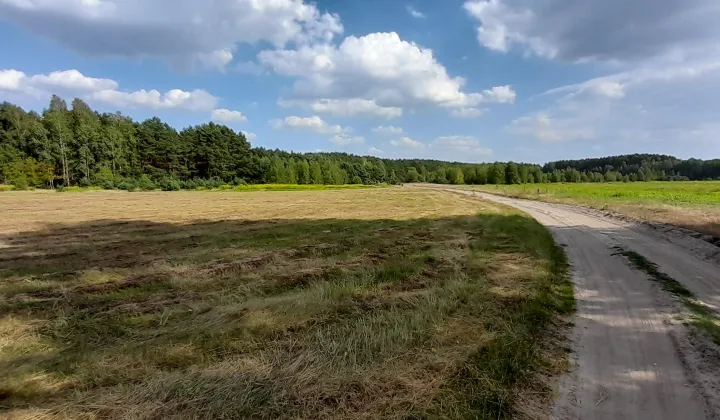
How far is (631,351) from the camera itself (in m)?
6.02

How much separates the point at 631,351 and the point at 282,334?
5.86m

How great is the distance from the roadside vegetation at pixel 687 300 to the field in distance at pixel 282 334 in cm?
228

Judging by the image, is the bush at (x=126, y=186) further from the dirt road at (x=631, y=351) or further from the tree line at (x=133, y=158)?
the dirt road at (x=631, y=351)

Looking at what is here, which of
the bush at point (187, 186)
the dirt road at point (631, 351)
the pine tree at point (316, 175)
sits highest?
the pine tree at point (316, 175)

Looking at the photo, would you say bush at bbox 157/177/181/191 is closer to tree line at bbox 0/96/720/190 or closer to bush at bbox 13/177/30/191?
tree line at bbox 0/96/720/190

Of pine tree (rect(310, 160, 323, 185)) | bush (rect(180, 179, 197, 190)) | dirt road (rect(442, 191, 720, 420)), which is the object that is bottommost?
dirt road (rect(442, 191, 720, 420))

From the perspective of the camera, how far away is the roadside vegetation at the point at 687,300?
22.3 ft

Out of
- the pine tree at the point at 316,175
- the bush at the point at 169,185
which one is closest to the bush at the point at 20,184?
the bush at the point at 169,185

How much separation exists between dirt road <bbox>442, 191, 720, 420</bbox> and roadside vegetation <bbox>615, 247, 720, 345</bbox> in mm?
268

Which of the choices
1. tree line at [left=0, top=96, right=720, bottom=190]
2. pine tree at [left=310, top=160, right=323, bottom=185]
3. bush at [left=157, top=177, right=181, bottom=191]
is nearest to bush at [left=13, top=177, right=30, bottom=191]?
tree line at [left=0, top=96, right=720, bottom=190]

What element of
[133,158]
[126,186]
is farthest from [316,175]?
[126,186]

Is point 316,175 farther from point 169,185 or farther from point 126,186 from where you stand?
point 126,186

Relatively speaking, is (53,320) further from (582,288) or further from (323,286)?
(582,288)

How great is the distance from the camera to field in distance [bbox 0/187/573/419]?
178 inches
